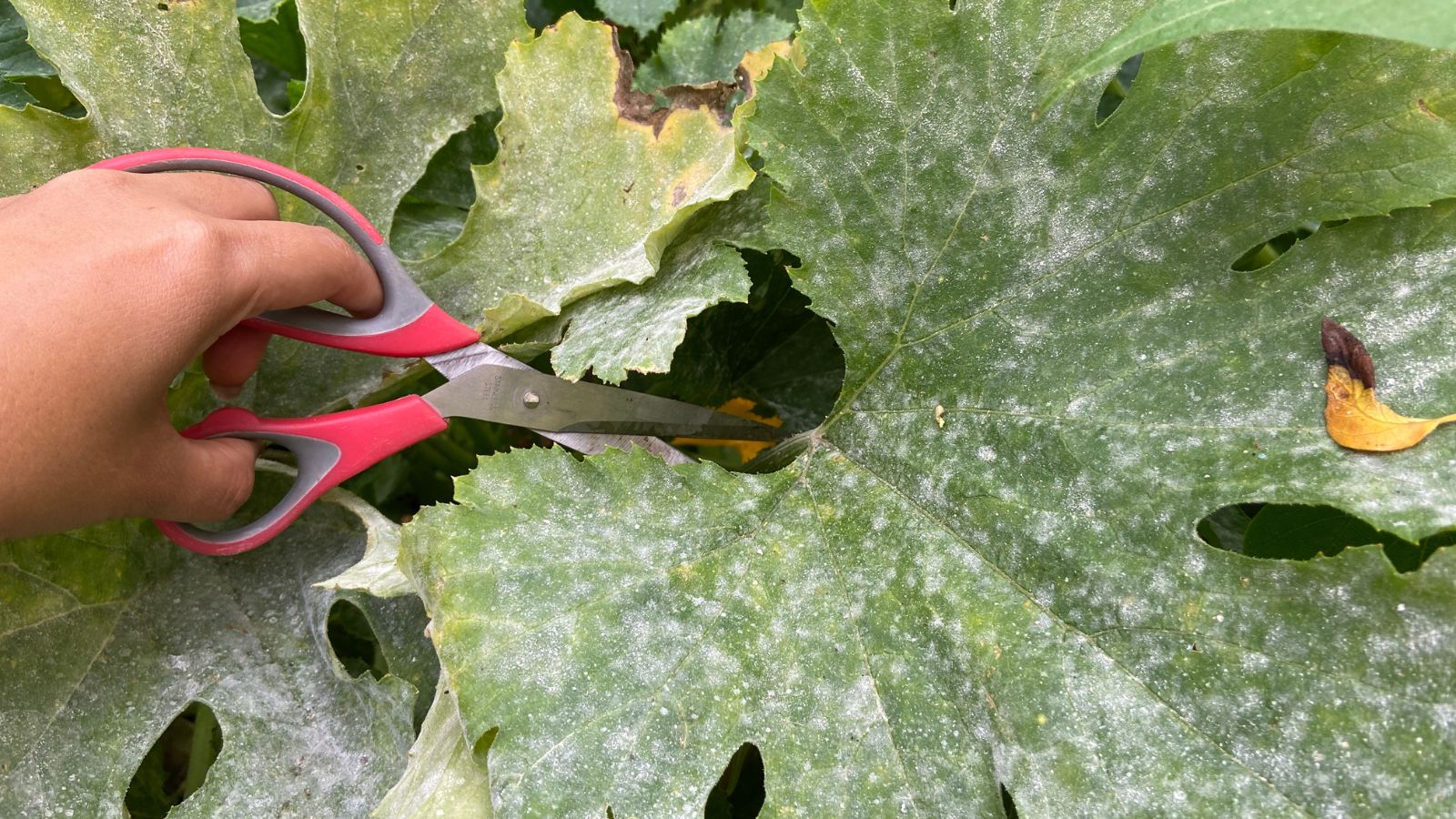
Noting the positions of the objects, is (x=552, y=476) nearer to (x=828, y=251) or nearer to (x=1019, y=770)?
(x=828, y=251)

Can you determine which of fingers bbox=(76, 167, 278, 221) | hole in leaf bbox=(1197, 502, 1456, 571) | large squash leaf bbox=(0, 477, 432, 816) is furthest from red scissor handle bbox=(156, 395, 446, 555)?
hole in leaf bbox=(1197, 502, 1456, 571)

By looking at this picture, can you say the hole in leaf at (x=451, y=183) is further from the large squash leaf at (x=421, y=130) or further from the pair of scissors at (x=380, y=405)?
the pair of scissors at (x=380, y=405)

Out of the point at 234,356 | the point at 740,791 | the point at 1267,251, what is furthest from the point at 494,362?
the point at 1267,251

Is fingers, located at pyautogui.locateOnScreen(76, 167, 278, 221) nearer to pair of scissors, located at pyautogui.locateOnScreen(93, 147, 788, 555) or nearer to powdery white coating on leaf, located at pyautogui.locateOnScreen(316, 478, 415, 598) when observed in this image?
pair of scissors, located at pyautogui.locateOnScreen(93, 147, 788, 555)

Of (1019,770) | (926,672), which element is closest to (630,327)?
(926,672)

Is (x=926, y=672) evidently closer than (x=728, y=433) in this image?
Yes

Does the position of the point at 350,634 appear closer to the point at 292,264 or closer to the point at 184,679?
the point at 184,679
